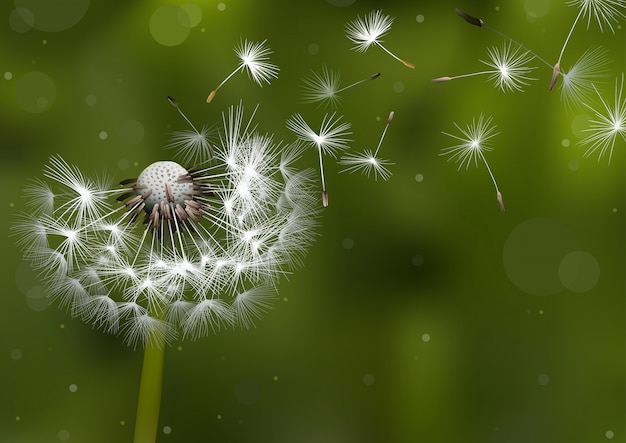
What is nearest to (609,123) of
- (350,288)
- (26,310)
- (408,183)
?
(408,183)

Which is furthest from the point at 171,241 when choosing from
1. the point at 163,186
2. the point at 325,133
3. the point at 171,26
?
the point at 171,26

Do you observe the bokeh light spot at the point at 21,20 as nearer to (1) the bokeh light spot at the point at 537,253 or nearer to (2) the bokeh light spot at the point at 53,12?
(2) the bokeh light spot at the point at 53,12

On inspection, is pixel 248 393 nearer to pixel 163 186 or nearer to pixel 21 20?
pixel 163 186

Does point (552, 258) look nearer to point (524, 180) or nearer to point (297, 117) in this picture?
point (524, 180)

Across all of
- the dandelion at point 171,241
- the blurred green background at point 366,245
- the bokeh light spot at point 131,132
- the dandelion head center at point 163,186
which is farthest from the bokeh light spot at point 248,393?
the bokeh light spot at point 131,132

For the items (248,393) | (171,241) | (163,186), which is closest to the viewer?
(163,186)
